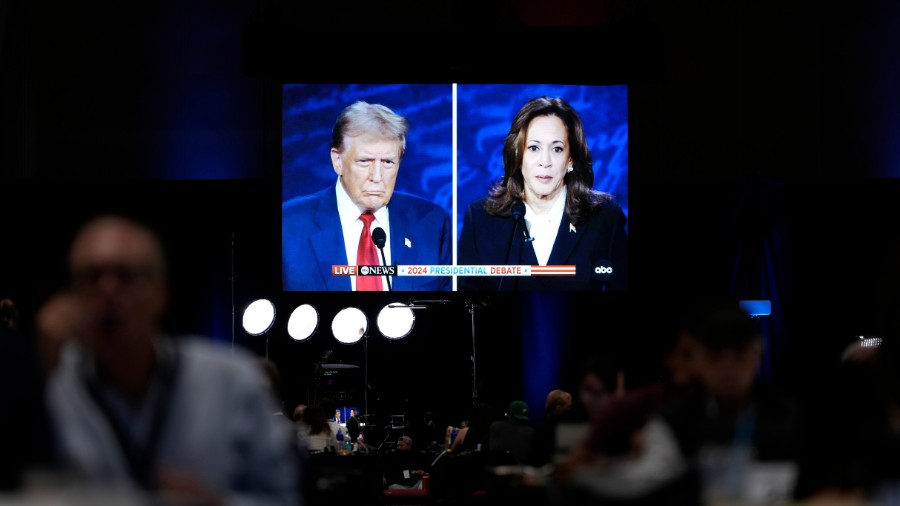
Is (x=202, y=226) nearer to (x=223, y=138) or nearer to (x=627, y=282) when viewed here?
(x=223, y=138)

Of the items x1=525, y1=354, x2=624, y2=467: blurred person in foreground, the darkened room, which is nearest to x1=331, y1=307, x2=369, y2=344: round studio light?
the darkened room

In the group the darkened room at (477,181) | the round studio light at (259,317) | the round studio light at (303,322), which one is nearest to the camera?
the darkened room at (477,181)

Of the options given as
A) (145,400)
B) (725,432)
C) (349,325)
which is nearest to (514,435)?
(349,325)

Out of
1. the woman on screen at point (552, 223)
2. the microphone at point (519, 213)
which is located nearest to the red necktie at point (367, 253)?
the woman on screen at point (552, 223)

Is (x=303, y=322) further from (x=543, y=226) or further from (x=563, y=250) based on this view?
(x=563, y=250)

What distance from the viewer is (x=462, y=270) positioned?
11.1 metres

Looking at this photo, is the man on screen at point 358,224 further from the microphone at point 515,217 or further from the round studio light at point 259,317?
the round studio light at point 259,317

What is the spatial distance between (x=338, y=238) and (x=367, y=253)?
30cm

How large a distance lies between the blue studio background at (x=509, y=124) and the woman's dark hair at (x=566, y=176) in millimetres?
49

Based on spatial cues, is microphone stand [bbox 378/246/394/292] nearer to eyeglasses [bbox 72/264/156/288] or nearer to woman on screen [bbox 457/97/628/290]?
woman on screen [bbox 457/97/628/290]

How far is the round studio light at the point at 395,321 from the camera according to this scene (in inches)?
475

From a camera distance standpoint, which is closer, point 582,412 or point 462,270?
point 582,412

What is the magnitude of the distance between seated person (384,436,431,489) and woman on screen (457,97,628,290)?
6.45ft

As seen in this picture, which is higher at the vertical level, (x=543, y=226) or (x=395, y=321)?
(x=543, y=226)
